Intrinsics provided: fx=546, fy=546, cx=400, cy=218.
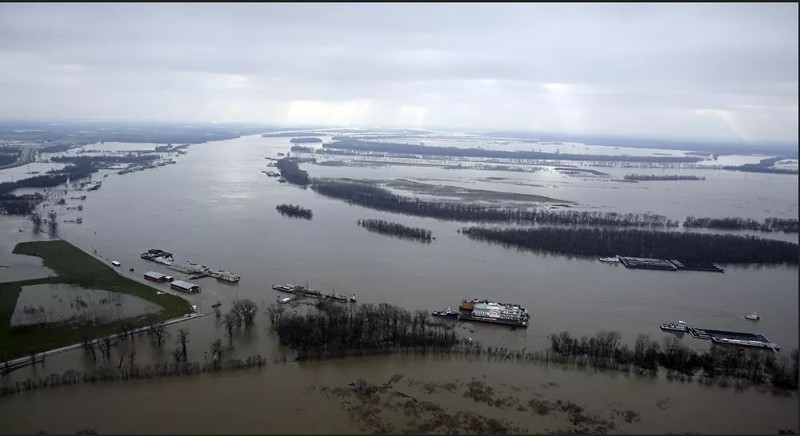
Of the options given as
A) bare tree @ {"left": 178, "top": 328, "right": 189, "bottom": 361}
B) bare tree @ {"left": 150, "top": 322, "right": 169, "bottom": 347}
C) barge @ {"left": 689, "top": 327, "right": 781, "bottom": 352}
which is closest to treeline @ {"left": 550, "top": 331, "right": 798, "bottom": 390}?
barge @ {"left": 689, "top": 327, "right": 781, "bottom": 352}

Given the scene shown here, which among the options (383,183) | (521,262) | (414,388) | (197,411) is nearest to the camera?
(197,411)

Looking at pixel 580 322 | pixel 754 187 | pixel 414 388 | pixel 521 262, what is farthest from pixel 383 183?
pixel 414 388

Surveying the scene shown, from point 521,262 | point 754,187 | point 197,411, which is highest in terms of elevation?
point 754,187

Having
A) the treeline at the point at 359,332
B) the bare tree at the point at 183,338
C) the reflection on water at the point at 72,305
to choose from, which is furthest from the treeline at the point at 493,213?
the bare tree at the point at 183,338

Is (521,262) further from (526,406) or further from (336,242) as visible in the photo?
(526,406)

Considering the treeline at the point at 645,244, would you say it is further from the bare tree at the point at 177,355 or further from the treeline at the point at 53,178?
the treeline at the point at 53,178

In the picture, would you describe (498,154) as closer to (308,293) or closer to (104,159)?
(104,159)
